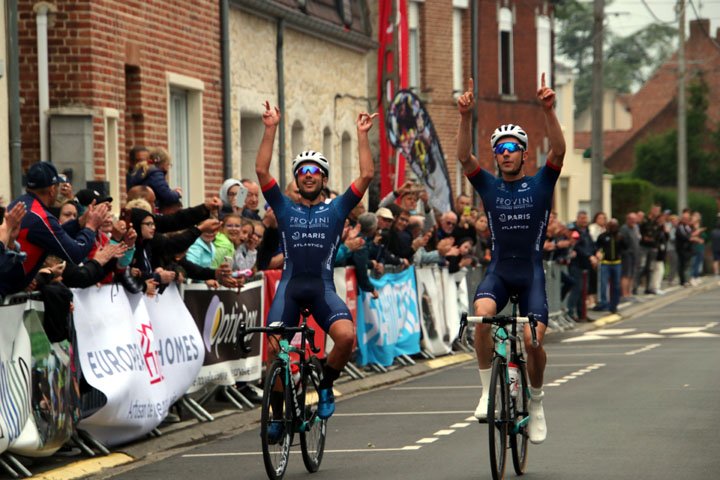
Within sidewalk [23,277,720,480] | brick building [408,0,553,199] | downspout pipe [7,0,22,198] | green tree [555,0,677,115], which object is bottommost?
sidewalk [23,277,720,480]

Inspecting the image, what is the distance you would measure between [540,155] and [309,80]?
16.9 meters

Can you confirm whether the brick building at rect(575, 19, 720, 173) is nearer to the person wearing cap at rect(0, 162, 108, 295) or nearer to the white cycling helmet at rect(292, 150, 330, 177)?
the white cycling helmet at rect(292, 150, 330, 177)

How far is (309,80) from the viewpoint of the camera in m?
25.6

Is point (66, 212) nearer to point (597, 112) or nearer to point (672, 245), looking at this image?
point (597, 112)

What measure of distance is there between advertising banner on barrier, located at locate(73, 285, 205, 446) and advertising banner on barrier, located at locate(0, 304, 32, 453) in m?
0.83

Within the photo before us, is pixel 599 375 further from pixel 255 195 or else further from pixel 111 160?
pixel 111 160

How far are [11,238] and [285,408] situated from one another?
6.85 feet

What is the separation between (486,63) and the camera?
38.4 metres

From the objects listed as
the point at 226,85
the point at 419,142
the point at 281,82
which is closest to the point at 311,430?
the point at 226,85

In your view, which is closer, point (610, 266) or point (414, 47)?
point (610, 266)

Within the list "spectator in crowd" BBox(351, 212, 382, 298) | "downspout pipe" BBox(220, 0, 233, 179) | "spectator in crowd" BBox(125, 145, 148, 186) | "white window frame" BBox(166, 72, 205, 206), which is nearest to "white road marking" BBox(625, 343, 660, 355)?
"spectator in crowd" BBox(351, 212, 382, 298)

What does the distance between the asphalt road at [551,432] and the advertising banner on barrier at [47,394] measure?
1.90 ft

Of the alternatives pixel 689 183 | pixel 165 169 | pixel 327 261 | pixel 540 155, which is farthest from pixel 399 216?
pixel 689 183

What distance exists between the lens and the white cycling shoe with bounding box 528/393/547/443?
10031 mm
